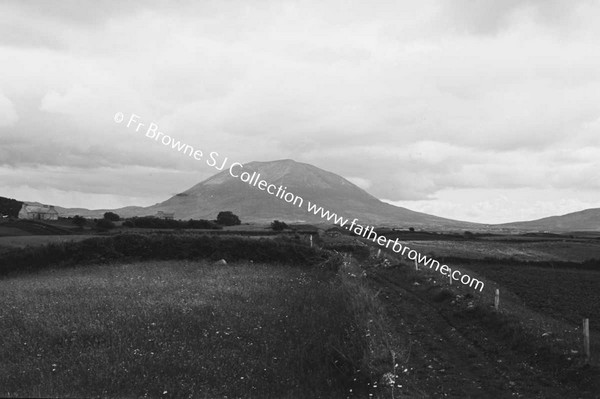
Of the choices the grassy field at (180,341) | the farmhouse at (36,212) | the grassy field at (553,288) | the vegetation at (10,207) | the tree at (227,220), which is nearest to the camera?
the grassy field at (180,341)

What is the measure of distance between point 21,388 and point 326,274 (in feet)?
92.8

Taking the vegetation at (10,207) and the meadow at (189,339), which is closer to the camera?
the meadow at (189,339)

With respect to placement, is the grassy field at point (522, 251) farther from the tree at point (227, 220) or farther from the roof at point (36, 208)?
the roof at point (36, 208)

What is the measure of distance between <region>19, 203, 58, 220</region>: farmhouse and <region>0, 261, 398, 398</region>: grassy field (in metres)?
99.4

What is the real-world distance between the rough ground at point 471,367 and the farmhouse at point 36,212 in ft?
366

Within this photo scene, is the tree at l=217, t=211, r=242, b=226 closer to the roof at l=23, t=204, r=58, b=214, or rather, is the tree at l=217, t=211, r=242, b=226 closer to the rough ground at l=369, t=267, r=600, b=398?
the roof at l=23, t=204, r=58, b=214

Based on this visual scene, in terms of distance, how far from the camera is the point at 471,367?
746 inches

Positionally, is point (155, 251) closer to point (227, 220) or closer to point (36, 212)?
point (36, 212)

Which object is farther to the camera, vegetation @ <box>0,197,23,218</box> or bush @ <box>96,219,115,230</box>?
vegetation @ <box>0,197,23,218</box>

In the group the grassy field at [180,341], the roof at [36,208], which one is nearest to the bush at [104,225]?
the roof at [36,208]

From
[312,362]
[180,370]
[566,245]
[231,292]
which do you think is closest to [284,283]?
[231,292]

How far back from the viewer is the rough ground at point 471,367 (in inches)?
657

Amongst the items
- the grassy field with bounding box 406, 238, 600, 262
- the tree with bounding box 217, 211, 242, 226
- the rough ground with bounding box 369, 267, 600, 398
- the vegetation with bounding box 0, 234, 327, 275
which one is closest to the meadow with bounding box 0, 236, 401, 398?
the rough ground with bounding box 369, 267, 600, 398

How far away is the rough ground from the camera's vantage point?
16688mm
